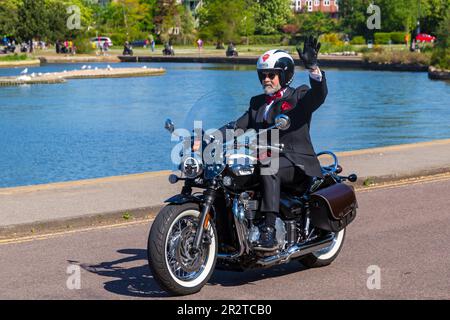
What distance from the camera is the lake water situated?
82.7 feet

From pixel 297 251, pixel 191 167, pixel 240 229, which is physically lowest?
pixel 297 251

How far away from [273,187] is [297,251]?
72 centimetres

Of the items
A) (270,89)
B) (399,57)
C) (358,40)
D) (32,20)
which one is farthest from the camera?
(358,40)

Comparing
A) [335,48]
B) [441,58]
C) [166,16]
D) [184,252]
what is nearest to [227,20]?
[335,48]

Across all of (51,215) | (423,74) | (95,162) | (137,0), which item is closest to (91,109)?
(95,162)

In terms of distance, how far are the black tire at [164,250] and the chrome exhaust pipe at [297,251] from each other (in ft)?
1.92

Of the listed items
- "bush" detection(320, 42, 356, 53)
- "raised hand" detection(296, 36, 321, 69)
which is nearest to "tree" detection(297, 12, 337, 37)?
"bush" detection(320, 42, 356, 53)

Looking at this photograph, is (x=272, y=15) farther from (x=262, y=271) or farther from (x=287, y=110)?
(x=287, y=110)

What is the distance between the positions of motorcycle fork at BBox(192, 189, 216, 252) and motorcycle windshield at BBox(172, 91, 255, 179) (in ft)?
0.48

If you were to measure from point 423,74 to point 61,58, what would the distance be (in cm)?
3733

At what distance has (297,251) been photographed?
8.21 m

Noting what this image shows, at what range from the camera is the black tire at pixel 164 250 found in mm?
7270

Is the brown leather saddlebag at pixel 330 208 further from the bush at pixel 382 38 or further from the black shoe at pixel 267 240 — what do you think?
the bush at pixel 382 38

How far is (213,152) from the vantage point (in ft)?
24.6
